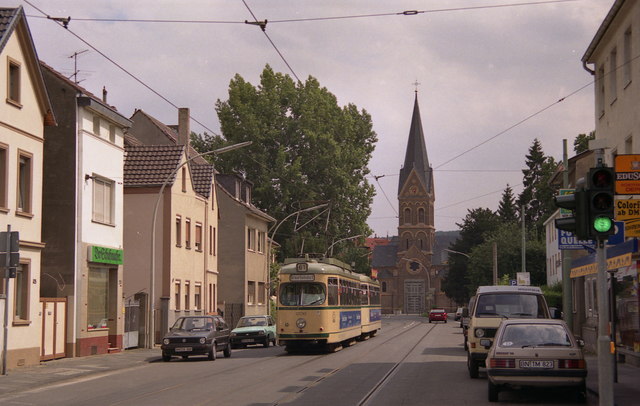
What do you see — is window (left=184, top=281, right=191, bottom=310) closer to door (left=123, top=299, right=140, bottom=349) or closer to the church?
door (left=123, top=299, right=140, bottom=349)

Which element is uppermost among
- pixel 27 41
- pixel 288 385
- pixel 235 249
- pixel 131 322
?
pixel 27 41

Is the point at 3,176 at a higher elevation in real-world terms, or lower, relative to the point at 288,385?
higher

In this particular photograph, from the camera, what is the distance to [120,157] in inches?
1396

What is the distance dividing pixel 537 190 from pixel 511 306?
8414 centimetres

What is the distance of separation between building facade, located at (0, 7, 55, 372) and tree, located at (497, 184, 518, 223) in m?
91.7

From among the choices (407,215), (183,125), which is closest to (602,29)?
(183,125)

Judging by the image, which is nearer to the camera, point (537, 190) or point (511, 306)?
point (511, 306)

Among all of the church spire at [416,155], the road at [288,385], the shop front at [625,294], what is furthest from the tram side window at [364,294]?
the church spire at [416,155]

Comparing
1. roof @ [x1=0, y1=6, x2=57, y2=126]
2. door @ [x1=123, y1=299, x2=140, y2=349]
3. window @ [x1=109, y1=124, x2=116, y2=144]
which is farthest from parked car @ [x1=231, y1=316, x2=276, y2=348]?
roof @ [x1=0, y1=6, x2=57, y2=126]

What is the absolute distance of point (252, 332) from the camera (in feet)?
130

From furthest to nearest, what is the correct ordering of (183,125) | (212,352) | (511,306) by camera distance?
(183,125) → (212,352) → (511,306)

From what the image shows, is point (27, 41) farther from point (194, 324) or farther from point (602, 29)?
point (602, 29)

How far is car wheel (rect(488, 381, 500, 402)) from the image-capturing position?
16016 mm

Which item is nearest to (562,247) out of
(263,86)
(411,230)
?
(263,86)
